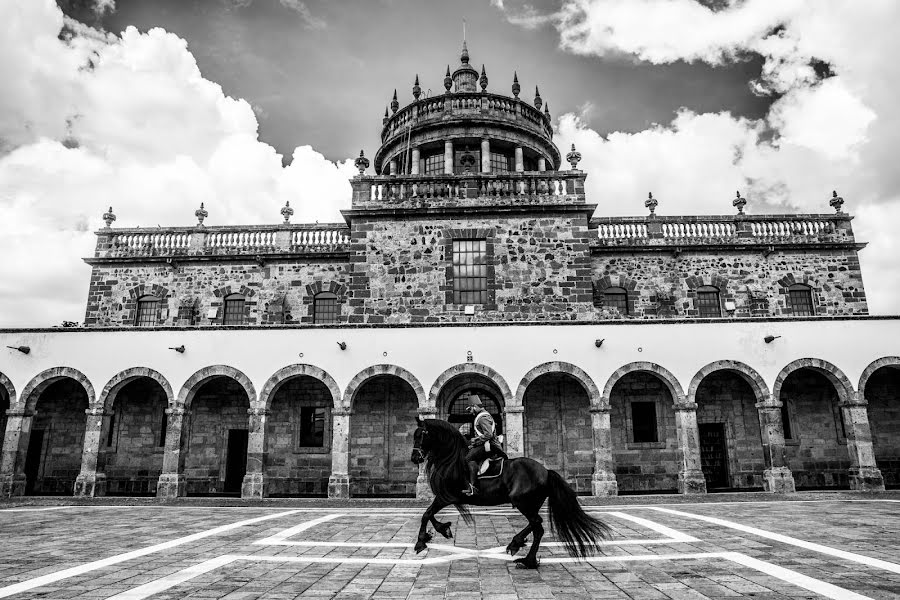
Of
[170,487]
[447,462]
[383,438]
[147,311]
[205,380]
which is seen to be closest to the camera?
[447,462]

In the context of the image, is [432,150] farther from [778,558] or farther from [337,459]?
[778,558]

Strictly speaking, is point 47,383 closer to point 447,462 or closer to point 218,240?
point 218,240

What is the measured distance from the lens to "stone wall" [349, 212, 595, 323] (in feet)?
63.0

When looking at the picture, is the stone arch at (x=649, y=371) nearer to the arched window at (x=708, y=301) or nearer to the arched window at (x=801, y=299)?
the arched window at (x=708, y=301)

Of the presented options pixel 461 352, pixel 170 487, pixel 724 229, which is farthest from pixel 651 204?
pixel 170 487

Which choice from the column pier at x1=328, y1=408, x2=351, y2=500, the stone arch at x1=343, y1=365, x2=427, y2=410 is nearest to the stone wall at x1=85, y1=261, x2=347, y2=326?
the stone arch at x1=343, y1=365, x2=427, y2=410

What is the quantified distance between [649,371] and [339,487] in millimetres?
9756

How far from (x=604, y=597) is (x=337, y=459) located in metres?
12.2

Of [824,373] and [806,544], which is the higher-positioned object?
[824,373]

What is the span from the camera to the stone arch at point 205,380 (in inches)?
664

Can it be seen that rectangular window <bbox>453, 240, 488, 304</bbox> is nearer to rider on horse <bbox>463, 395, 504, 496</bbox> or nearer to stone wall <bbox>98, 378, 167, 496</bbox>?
stone wall <bbox>98, 378, 167, 496</bbox>

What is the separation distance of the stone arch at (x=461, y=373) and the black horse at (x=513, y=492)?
8.71 m

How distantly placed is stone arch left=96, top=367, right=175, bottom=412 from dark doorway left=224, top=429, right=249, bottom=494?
331cm

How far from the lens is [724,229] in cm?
2205
